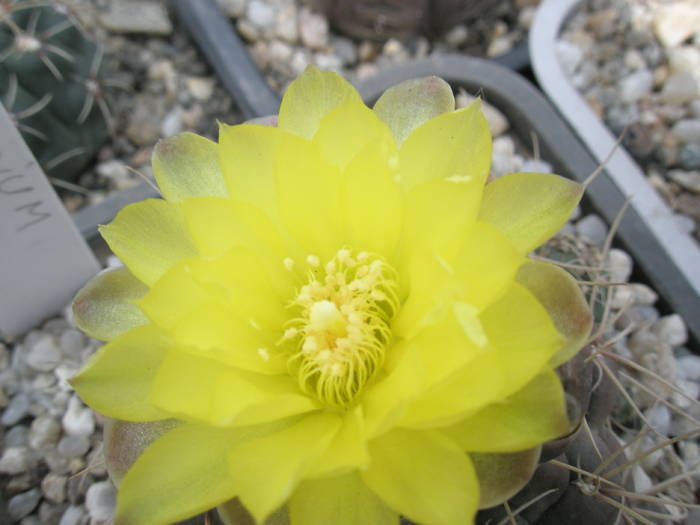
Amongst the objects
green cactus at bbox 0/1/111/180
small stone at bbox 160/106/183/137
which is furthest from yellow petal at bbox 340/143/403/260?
small stone at bbox 160/106/183/137

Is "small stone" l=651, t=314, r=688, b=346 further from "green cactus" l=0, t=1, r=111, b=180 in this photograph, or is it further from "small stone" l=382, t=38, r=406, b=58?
"green cactus" l=0, t=1, r=111, b=180

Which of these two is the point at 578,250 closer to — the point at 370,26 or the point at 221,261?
the point at 221,261

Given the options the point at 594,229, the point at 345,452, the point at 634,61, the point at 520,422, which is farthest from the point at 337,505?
the point at 634,61

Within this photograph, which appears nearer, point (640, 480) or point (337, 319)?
point (337, 319)

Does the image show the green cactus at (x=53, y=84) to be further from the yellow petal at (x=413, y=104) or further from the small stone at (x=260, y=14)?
the yellow petal at (x=413, y=104)

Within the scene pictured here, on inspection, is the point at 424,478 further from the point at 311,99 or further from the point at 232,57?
the point at 232,57
